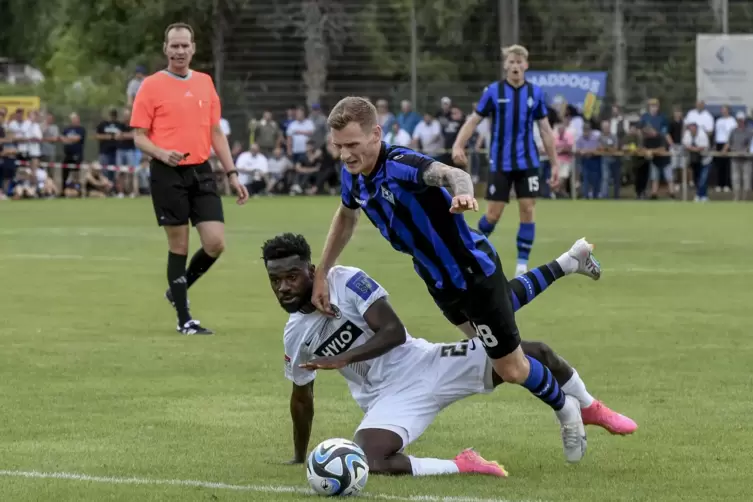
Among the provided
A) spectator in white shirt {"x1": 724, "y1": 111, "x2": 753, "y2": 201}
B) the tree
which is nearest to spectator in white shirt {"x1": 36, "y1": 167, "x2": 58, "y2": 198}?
the tree

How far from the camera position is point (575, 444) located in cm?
716

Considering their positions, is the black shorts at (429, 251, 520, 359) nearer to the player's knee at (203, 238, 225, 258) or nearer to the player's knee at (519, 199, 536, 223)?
the player's knee at (203, 238, 225, 258)

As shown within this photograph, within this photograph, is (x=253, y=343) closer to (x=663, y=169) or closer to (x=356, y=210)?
(x=356, y=210)

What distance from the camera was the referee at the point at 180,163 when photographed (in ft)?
40.1

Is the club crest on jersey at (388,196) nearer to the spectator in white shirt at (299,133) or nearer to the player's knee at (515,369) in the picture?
the player's knee at (515,369)

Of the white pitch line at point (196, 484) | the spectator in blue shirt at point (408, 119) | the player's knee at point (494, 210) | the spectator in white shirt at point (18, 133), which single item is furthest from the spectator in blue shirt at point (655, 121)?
the white pitch line at point (196, 484)

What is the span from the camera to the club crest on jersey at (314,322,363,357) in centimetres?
729

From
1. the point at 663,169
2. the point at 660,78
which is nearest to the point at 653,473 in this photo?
the point at 663,169

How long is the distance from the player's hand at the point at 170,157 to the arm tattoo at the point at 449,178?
5.57 metres

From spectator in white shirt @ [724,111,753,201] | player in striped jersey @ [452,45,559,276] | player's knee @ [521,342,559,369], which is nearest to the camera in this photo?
player's knee @ [521,342,559,369]

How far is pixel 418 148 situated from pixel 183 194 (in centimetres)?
2372

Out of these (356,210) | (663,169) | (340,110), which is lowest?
(663,169)

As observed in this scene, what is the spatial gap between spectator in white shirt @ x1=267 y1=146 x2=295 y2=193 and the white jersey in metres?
29.1

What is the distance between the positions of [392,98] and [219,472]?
32131mm
